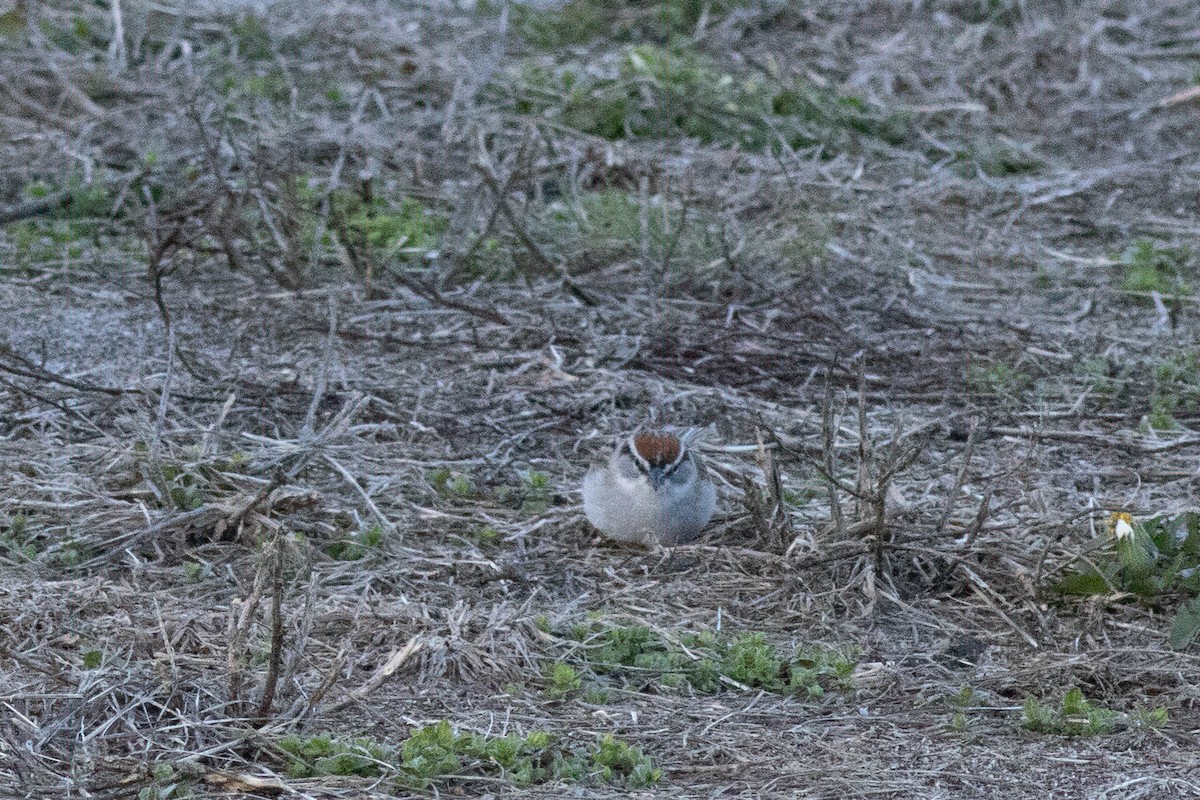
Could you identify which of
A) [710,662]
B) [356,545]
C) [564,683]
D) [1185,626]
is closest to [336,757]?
[564,683]

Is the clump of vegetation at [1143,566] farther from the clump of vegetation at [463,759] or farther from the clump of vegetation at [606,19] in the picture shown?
the clump of vegetation at [606,19]

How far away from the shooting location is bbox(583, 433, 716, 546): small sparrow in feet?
18.8

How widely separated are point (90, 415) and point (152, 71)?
460 cm

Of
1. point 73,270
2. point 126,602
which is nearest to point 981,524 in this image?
point 126,602

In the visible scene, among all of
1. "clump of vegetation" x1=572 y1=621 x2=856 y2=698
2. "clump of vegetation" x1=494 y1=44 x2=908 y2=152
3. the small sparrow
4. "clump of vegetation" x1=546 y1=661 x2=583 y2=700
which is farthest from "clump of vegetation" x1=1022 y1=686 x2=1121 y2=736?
"clump of vegetation" x1=494 y1=44 x2=908 y2=152

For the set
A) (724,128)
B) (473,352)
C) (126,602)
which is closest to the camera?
(126,602)

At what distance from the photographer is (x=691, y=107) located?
1062 cm

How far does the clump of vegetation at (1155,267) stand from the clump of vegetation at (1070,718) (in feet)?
14.6

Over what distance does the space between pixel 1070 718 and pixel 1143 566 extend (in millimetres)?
912

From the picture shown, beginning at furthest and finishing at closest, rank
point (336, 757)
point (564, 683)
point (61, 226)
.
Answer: point (61, 226), point (564, 683), point (336, 757)

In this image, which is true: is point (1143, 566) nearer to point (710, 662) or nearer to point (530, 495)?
point (710, 662)

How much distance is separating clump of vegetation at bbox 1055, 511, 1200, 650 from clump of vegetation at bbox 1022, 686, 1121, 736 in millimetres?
759

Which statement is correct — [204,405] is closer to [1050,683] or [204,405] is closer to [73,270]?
[73,270]

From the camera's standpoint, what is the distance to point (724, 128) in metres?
10.6
